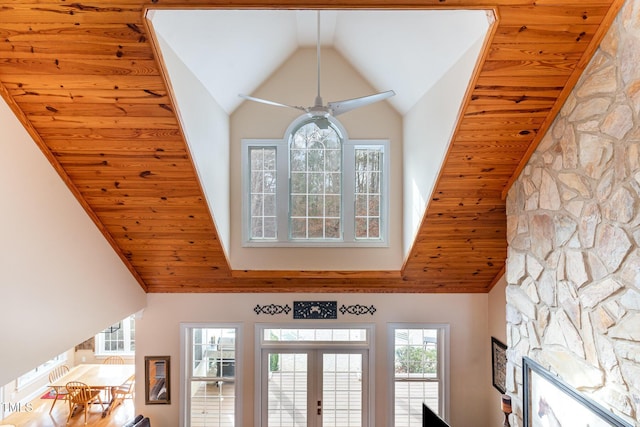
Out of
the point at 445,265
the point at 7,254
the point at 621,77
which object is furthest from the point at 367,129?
the point at 7,254

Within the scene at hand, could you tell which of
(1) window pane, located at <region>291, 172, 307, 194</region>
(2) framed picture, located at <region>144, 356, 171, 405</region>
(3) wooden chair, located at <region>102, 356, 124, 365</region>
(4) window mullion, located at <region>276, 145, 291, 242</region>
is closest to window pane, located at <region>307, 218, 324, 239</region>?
(4) window mullion, located at <region>276, 145, 291, 242</region>

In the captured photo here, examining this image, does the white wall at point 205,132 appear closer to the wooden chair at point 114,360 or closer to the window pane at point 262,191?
the window pane at point 262,191

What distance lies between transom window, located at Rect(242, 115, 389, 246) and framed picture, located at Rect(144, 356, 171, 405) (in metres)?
2.00

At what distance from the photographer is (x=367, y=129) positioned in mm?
4840

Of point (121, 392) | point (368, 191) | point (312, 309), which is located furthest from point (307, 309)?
point (121, 392)

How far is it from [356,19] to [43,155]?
9.62 ft

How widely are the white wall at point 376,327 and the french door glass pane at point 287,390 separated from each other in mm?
288

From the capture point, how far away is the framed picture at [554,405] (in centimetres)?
240

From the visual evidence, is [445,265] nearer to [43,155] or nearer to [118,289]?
[118,289]

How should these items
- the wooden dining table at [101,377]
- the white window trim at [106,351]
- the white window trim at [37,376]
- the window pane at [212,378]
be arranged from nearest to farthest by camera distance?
the window pane at [212,378], the wooden dining table at [101,377], the white window trim at [37,376], the white window trim at [106,351]

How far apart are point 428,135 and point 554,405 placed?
246 cm

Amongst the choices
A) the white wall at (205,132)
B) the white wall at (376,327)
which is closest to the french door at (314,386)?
the white wall at (376,327)

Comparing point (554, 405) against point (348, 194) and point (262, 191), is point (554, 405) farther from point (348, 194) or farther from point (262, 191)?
point (262, 191)

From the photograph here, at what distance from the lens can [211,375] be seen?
208 inches
